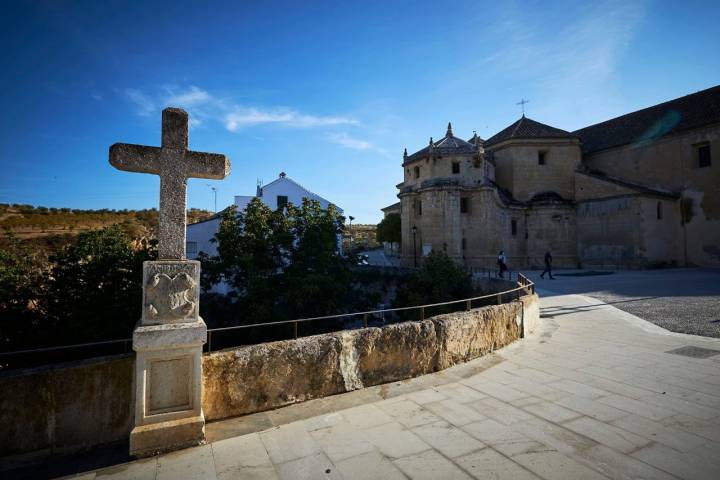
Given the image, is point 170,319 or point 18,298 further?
point 18,298

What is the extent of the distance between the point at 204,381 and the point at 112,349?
701cm

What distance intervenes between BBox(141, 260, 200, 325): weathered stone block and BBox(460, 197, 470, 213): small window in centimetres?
2428

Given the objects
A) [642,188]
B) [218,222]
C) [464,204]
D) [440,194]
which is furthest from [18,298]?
[642,188]

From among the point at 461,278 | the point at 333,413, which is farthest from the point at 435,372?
the point at 461,278

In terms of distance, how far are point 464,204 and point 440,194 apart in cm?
228

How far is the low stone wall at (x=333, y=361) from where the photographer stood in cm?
373

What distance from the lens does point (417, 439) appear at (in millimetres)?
3207

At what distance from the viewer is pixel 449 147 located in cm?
2627

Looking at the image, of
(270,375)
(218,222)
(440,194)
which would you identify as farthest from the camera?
(440,194)

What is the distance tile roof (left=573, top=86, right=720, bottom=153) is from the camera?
960 inches

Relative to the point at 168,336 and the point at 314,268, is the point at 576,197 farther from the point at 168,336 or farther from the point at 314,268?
the point at 168,336

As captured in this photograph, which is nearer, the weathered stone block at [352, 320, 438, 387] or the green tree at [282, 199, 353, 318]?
the weathered stone block at [352, 320, 438, 387]

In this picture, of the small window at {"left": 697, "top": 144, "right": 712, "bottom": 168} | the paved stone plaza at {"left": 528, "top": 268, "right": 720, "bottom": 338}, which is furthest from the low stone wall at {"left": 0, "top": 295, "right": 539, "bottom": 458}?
the small window at {"left": 697, "top": 144, "right": 712, "bottom": 168}

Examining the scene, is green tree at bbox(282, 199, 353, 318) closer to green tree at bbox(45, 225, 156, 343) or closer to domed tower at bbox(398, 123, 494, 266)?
green tree at bbox(45, 225, 156, 343)
